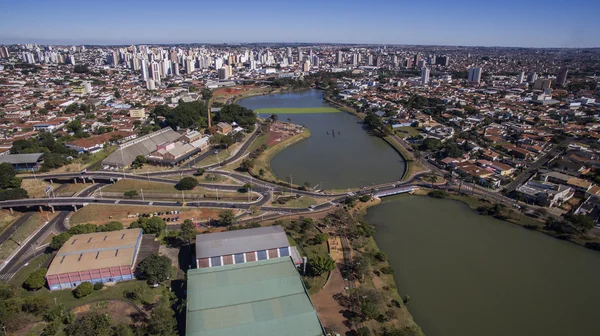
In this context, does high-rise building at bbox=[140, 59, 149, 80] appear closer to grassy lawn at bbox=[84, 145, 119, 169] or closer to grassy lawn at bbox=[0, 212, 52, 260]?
grassy lawn at bbox=[84, 145, 119, 169]

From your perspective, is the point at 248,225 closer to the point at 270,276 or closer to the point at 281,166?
the point at 270,276

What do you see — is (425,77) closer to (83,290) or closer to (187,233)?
(187,233)

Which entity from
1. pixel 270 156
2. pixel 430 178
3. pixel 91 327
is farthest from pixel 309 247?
pixel 270 156

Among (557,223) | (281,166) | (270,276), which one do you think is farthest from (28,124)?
(557,223)

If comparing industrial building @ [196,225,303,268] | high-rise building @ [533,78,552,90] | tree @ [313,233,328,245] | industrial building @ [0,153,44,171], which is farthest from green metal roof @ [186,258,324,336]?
high-rise building @ [533,78,552,90]

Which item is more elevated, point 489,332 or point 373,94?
point 373,94

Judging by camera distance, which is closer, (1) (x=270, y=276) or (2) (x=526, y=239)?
(1) (x=270, y=276)

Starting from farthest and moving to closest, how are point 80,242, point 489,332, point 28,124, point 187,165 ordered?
point 28,124, point 187,165, point 80,242, point 489,332

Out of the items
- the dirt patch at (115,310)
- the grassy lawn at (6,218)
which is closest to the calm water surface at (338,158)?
the dirt patch at (115,310)
